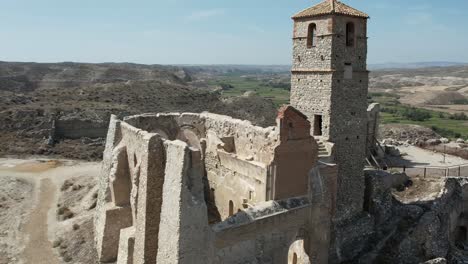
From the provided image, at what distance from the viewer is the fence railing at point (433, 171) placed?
25109 millimetres

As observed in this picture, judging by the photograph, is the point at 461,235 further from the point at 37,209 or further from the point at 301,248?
the point at 37,209

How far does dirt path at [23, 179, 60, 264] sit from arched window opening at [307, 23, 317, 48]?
42.1 ft

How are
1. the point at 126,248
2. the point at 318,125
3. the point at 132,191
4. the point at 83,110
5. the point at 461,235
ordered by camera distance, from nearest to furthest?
the point at 126,248
the point at 132,191
the point at 318,125
the point at 461,235
the point at 83,110

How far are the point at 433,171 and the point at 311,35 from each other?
42.7 feet

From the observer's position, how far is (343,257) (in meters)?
17.6

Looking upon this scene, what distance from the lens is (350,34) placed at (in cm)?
1775

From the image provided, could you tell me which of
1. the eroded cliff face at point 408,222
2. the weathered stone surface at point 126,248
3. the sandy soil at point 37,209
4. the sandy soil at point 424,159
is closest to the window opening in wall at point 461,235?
the eroded cliff face at point 408,222

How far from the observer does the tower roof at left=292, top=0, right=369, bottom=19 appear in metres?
17.0

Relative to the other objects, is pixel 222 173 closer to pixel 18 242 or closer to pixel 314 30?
pixel 314 30

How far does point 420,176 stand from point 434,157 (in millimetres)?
5869

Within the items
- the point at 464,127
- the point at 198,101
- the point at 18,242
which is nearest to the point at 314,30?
the point at 18,242

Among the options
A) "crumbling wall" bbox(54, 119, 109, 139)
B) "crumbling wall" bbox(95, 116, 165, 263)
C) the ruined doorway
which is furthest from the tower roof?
"crumbling wall" bbox(54, 119, 109, 139)

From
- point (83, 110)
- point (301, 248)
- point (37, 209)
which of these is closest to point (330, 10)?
point (301, 248)

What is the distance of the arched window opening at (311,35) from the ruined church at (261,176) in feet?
0.24
